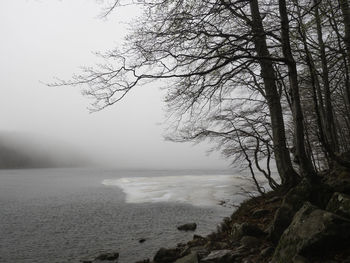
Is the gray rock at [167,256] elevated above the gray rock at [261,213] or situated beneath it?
situated beneath

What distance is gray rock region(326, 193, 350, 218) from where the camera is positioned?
482 cm

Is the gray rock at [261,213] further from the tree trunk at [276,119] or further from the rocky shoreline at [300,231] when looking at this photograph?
the tree trunk at [276,119]

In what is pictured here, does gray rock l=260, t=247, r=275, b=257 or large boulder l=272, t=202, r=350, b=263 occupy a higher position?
large boulder l=272, t=202, r=350, b=263

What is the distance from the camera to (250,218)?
29.9 feet

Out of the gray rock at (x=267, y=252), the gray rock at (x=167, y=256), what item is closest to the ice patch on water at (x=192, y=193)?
the gray rock at (x=167, y=256)

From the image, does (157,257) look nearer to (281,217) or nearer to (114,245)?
(281,217)

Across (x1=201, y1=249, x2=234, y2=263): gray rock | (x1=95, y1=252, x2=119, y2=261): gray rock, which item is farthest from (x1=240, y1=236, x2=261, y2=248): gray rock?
(x1=95, y1=252, x2=119, y2=261): gray rock

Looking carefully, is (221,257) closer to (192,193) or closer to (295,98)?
(295,98)

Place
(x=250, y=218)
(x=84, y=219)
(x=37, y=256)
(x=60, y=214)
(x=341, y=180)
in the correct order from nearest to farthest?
(x=341, y=180) < (x=250, y=218) < (x=37, y=256) < (x=84, y=219) < (x=60, y=214)

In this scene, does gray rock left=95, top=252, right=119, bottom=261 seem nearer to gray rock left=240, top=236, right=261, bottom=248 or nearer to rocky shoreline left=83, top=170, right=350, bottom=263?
rocky shoreline left=83, top=170, right=350, bottom=263

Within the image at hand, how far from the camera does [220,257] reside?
21.0ft

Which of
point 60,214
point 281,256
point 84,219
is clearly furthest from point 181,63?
point 60,214

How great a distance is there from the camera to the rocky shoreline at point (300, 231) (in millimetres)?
4270

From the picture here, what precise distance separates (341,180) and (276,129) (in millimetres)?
3782
